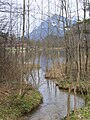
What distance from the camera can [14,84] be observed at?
17734mm

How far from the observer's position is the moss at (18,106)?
11.9m

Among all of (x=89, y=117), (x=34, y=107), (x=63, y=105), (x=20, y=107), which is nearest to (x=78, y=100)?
(x=63, y=105)

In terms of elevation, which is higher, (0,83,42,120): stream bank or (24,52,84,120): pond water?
(0,83,42,120): stream bank

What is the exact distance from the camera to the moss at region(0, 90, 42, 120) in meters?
11.9

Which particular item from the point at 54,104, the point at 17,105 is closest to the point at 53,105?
the point at 54,104

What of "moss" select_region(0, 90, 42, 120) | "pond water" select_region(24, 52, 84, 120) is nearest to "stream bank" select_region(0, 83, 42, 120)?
"moss" select_region(0, 90, 42, 120)

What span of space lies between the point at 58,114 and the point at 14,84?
532 centimetres

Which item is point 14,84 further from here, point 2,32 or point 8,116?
point 8,116

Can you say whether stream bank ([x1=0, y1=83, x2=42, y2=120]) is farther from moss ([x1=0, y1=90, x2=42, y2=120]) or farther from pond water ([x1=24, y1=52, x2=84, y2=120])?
pond water ([x1=24, y1=52, x2=84, y2=120])

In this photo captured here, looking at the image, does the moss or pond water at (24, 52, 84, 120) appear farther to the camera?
pond water at (24, 52, 84, 120)

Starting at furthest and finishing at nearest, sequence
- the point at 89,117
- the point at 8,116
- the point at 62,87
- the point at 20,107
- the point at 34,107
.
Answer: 1. the point at 62,87
2. the point at 34,107
3. the point at 20,107
4. the point at 8,116
5. the point at 89,117

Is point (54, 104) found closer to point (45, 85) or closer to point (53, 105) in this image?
point (53, 105)

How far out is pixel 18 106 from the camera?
519 inches

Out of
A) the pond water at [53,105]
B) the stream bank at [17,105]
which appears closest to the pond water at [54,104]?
the pond water at [53,105]
